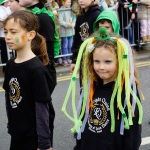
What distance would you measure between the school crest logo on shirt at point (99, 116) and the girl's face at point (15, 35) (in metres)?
0.72

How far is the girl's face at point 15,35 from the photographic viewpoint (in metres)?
2.82

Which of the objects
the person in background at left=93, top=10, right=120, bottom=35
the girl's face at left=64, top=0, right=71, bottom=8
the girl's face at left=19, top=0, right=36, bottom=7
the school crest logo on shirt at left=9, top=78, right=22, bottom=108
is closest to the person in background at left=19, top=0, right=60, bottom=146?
the girl's face at left=19, top=0, right=36, bottom=7

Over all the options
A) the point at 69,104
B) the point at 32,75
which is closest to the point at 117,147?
the point at 32,75

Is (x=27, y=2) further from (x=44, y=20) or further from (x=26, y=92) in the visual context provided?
(x=26, y=92)

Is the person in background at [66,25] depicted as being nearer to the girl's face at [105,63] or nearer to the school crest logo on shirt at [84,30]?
the school crest logo on shirt at [84,30]

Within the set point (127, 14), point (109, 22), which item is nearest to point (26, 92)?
point (109, 22)

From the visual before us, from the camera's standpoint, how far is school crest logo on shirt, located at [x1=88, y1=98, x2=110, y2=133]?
2.45m

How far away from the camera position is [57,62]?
8562mm

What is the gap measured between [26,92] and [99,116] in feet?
1.91

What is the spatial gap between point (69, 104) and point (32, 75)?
Answer: 10.1 feet

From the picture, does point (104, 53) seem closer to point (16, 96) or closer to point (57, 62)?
point (16, 96)

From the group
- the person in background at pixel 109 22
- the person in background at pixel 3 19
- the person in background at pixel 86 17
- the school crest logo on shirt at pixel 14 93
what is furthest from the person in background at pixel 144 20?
the school crest logo on shirt at pixel 14 93

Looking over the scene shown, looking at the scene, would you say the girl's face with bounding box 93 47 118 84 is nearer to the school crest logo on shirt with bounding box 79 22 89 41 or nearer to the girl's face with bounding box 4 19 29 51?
the girl's face with bounding box 4 19 29 51

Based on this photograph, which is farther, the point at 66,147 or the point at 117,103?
the point at 66,147
